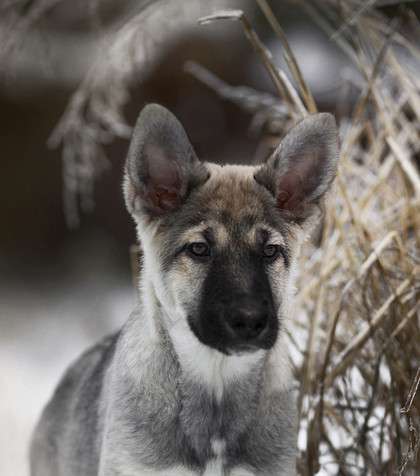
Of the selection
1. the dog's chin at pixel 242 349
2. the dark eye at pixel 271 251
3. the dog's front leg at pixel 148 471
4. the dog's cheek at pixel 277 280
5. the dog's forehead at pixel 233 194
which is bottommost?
the dog's front leg at pixel 148 471

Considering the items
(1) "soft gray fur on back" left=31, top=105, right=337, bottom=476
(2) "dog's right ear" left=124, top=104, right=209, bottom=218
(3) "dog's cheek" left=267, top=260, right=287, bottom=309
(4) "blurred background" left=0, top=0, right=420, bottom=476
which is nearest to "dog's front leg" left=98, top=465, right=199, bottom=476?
(1) "soft gray fur on back" left=31, top=105, right=337, bottom=476

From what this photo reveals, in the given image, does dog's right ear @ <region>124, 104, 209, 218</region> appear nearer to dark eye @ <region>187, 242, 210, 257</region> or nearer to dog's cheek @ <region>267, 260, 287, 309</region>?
dark eye @ <region>187, 242, 210, 257</region>

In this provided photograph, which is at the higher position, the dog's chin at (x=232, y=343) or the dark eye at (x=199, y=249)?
the dark eye at (x=199, y=249)

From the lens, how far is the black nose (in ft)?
9.76

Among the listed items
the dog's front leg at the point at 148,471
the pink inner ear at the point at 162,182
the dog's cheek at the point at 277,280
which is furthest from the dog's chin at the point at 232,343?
the pink inner ear at the point at 162,182

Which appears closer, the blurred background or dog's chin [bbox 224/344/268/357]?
dog's chin [bbox 224/344/268/357]

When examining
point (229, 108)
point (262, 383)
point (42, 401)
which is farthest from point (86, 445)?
point (229, 108)

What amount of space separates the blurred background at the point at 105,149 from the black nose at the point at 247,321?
21.3ft

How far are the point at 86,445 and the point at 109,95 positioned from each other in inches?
83.6

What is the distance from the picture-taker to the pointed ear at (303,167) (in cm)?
340

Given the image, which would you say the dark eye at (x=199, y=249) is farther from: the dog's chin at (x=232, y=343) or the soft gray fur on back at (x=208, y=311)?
the dog's chin at (x=232, y=343)

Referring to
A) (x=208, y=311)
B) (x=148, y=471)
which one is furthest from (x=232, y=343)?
(x=148, y=471)

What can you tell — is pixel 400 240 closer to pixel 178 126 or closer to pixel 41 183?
pixel 178 126

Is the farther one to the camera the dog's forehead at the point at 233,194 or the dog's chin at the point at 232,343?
the dog's forehead at the point at 233,194
